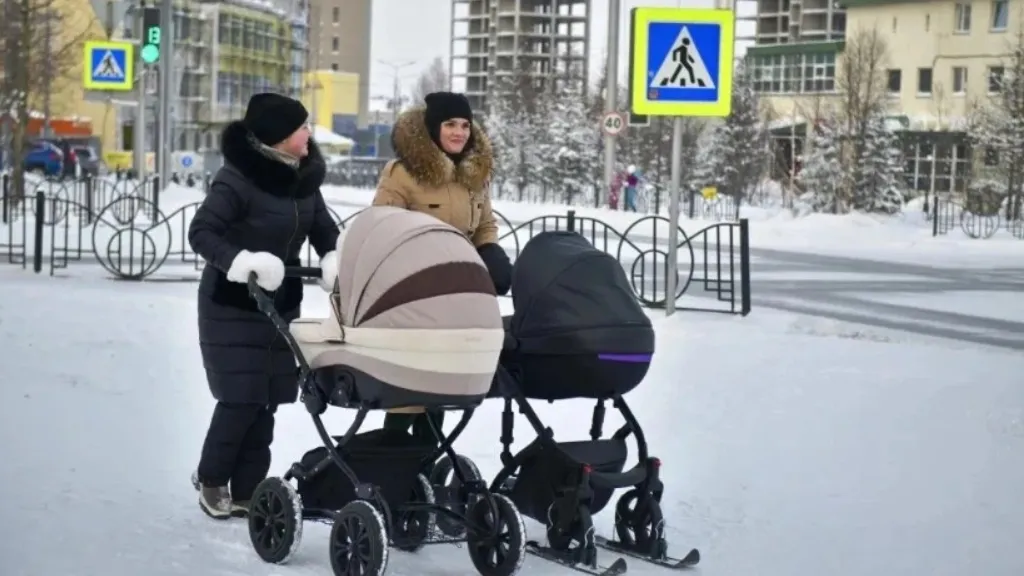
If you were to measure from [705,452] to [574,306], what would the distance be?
2.89 metres

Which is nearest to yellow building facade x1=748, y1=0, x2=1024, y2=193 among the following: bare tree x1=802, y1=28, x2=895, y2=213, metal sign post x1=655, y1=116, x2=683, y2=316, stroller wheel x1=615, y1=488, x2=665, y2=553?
bare tree x1=802, y1=28, x2=895, y2=213

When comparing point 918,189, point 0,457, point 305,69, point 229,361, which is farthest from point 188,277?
point 305,69

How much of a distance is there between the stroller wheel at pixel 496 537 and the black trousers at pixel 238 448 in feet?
3.92

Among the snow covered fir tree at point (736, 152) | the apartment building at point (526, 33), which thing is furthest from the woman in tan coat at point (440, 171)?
the apartment building at point (526, 33)

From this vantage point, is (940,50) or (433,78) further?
(433,78)

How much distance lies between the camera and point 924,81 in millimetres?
76312

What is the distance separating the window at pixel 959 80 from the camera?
7375cm

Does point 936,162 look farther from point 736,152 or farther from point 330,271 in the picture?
point 330,271

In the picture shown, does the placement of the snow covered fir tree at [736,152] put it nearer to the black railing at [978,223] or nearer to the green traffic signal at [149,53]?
the black railing at [978,223]

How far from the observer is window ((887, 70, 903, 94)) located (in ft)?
255

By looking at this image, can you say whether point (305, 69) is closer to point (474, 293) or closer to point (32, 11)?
point (32, 11)

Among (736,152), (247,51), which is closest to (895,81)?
(736,152)

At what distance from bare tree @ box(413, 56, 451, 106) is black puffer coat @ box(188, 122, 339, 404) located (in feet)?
516

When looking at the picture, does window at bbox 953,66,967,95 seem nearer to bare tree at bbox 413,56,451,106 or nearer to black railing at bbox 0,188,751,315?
black railing at bbox 0,188,751,315
